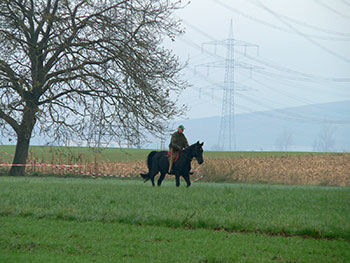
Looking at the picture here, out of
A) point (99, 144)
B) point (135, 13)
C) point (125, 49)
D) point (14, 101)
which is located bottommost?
point (99, 144)

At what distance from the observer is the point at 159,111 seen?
3080 cm

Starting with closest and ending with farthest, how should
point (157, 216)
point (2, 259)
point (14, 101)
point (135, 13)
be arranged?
point (2, 259)
point (157, 216)
point (14, 101)
point (135, 13)

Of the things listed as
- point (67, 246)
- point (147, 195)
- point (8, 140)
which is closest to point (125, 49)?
point (8, 140)

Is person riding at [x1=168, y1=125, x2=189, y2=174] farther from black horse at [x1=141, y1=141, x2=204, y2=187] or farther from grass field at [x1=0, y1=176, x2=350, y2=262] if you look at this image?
grass field at [x1=0, y1=176, x2=350, y2=262]

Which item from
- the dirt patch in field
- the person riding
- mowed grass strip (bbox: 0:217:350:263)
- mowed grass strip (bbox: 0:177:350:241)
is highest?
the person riding

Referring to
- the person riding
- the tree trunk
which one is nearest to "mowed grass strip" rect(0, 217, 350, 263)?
the person riding

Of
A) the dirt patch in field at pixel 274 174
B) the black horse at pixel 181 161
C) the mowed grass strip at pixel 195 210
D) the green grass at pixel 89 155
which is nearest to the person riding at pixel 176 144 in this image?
the black horse at pixel 181 161

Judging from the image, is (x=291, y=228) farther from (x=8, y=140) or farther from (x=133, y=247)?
(x=8, y=140)

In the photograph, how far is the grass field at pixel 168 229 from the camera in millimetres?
8500

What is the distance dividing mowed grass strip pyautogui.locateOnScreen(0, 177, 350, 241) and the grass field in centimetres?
2

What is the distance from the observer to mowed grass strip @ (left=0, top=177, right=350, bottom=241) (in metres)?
11.3

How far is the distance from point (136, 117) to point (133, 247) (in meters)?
21.7

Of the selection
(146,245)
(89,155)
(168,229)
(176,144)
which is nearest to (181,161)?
(176,144)

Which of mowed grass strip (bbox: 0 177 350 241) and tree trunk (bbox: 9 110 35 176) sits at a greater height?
tree trunk (bbox: 9 110 35 176)
